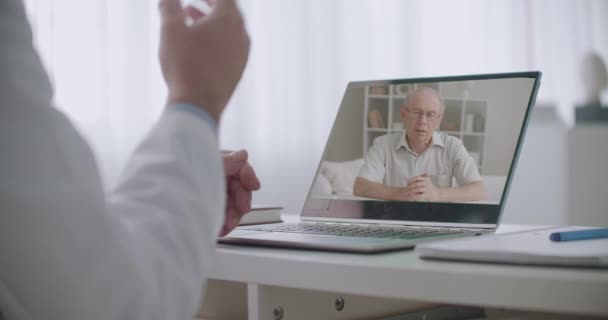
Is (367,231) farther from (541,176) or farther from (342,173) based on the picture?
(541,176)

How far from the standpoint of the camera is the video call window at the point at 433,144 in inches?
36.5

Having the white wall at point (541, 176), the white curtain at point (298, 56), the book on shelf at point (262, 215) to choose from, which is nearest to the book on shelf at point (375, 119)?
the book on shelf at point (262, 215)

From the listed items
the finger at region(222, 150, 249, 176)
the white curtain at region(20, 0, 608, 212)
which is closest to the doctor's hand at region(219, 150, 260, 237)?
the finger at region(222, 150, 249, 176)

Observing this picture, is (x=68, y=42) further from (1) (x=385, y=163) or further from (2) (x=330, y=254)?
(2) (x=330, y=254)

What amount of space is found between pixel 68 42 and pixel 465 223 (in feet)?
6.00

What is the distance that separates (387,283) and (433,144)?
0.41 meters

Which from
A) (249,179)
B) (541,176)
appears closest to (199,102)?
(249,179)

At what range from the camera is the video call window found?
93 cm

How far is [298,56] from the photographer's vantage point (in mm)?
2902

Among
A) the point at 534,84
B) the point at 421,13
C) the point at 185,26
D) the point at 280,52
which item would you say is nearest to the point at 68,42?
the point at 280,52

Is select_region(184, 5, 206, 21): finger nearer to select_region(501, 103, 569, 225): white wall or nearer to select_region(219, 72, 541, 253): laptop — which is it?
select_region(219, 72, 541, 253): laptop

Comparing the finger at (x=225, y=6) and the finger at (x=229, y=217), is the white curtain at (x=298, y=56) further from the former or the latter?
the finger at (x=225, y=6)

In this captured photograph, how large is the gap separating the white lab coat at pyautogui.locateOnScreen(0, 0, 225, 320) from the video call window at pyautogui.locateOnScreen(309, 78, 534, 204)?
0.56m

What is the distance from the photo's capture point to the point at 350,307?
81 cm
